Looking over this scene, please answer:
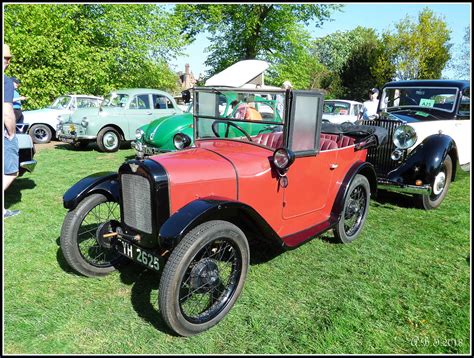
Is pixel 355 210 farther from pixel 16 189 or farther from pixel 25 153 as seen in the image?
pixel 16 189

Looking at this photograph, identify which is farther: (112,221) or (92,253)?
(92,253)

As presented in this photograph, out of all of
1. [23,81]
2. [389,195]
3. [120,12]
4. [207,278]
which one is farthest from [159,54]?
[207,278]

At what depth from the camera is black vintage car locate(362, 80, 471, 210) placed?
193 inches

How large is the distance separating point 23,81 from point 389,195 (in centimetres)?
1290

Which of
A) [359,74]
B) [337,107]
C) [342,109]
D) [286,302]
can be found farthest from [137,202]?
[359,74]

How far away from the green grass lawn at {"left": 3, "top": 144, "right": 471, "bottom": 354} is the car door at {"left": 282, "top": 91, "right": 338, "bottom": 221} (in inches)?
22.8

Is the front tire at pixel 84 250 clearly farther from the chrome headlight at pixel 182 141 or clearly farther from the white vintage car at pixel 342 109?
the white vintage car at pixel 342 109

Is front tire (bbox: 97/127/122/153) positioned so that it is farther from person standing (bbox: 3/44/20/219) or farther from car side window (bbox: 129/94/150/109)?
person standing (bbox: 3/44/20/219)

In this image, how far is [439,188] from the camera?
5.21 metres

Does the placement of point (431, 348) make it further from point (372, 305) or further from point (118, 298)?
point (118, 298)

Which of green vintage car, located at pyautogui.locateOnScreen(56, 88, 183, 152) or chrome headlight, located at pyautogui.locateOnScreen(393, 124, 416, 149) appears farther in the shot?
green vintage car, located at pyautogui.locateOnScreen(56, 88, 183, 152)

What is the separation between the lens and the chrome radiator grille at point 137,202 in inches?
106

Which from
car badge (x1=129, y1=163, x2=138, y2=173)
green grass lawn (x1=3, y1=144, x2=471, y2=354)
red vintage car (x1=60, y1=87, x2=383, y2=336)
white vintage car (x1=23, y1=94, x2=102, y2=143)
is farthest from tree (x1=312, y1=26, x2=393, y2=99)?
car badge (x1=129, y1=163, x2=138, y2=173)

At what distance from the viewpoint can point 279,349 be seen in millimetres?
2387
